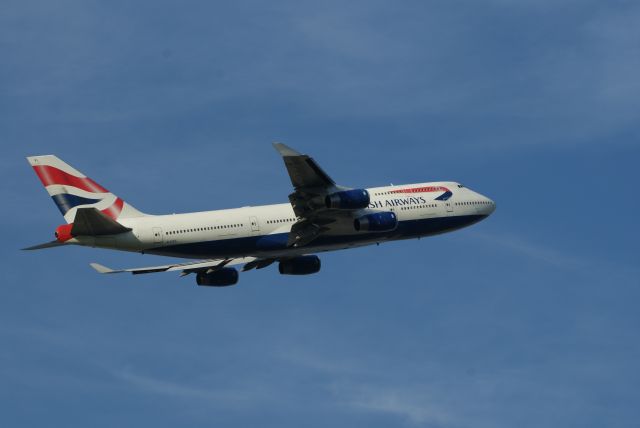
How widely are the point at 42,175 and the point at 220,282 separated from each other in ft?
47.0

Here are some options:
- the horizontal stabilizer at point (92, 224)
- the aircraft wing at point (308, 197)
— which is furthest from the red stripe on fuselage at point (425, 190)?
the horizontal stabilizer at point (92, 224)

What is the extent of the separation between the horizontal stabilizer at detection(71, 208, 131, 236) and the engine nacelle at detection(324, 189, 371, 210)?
1275cm

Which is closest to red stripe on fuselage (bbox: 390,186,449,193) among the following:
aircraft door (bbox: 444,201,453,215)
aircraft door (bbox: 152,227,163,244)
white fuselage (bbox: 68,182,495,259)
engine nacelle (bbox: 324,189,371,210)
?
white fuselage (bbox: 68,182,495,259)

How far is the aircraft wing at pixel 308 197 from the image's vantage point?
76.9 meters

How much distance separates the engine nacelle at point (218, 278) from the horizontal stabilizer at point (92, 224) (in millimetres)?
A: 11606

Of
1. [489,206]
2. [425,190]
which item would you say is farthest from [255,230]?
[489,206]

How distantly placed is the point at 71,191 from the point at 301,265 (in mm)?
16269

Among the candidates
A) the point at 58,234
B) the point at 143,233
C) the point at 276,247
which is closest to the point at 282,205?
the point at 276,247

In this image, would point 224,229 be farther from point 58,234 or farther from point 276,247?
point 58,234

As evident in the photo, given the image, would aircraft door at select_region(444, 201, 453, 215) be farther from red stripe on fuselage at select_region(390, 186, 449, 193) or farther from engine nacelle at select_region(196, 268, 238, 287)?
engine nacelle at select_region(196, 268, 238, 287)

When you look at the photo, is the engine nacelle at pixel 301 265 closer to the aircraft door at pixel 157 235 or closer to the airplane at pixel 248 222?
the airplane at pixel 248 222

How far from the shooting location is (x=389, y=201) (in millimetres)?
85562

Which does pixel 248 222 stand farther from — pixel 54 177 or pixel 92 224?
pixel 54 177

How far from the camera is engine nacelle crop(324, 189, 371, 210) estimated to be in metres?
78.4
